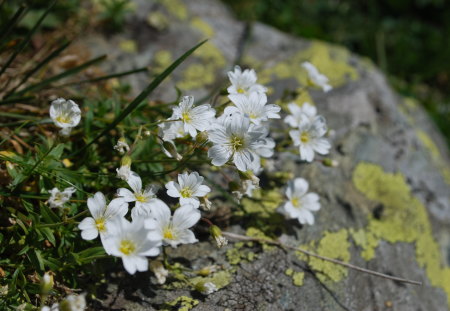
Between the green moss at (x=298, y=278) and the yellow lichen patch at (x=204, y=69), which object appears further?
the yellow lichen patch at (x=204, y=69)

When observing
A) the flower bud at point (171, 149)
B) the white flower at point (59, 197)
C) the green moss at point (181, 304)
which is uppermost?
the flower bud at point (171, 149)

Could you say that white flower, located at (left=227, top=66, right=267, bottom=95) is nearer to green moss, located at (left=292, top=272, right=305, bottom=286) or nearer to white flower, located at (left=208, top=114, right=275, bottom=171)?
white flower, located at (left=208, top=114, right=275, bottom=171)

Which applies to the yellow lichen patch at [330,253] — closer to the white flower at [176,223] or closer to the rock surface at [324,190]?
the rock surface at [324,190]

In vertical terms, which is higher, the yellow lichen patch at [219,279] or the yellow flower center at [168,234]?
the yellow flower center at [168,234]

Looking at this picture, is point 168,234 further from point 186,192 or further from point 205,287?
point 205,287

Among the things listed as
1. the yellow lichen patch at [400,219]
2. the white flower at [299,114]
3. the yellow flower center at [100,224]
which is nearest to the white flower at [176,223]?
the yellow flower center at [100,224]
